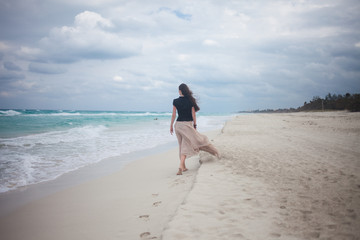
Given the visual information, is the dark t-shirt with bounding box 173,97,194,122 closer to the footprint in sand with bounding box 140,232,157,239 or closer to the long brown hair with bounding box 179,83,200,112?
the long brown hair with bounding box 179,83,200,112

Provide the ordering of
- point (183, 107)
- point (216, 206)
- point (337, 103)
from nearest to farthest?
point (216, 206) → point (183, 107) → point (337, 103)

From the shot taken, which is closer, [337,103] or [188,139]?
[188,139]

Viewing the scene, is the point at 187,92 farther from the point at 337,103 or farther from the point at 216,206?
the point at 337,103

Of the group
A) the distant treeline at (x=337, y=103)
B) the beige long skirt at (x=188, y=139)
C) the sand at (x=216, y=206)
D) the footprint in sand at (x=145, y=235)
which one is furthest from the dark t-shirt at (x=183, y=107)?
the distant treeline at (x=337, y=103)

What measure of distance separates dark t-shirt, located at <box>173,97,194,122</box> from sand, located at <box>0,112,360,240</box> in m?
1.46

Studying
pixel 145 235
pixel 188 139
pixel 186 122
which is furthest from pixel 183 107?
pixel 145 235

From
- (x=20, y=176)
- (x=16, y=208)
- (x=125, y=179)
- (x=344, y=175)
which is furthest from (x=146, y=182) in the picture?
(x=344, y=175)

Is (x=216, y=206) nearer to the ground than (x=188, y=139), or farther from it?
nearer to the ground

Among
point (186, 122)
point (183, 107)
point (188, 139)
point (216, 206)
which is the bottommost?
point (216, 206)

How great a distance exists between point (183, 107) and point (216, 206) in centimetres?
288

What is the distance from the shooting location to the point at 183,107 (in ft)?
17.4

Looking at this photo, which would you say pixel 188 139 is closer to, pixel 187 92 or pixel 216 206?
pixel 187 92

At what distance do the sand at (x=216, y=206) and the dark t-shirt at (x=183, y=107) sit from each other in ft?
4.79

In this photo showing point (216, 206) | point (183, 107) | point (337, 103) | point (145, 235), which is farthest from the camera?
point (337, 103)
